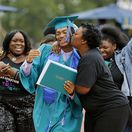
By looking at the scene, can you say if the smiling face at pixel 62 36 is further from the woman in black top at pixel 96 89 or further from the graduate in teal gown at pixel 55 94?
the woman in black top at pixel 96 89

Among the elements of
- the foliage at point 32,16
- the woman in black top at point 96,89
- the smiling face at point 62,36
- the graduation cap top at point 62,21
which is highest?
the graduation cap top at point 62,21

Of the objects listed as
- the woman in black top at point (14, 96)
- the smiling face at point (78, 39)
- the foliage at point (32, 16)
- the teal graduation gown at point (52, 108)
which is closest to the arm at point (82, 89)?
the teal graduation gown at point (52, 108)

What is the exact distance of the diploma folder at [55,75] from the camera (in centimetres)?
461

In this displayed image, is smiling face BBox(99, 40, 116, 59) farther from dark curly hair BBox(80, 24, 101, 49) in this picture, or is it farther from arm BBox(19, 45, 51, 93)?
dark curly hair BBox(80, 24, 101, 49)

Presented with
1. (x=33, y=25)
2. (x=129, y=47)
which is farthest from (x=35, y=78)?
(x=33, y=25)

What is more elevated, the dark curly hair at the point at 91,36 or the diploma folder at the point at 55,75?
the dark curly hair at the point at 91,36

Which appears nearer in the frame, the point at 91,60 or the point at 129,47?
the point at 91,60

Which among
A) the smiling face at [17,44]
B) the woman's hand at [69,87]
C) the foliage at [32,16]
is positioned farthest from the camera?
the foliage at [32,16]

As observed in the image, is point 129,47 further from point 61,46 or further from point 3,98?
point 3,98

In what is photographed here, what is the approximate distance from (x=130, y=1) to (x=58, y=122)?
44.2ft

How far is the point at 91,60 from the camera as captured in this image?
451 cm

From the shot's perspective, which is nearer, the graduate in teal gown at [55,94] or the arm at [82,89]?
the arm at [82,89]

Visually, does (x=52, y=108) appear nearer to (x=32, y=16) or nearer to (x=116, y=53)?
(x=116, y=53)

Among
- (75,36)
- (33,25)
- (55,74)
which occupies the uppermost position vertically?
(75,36)
